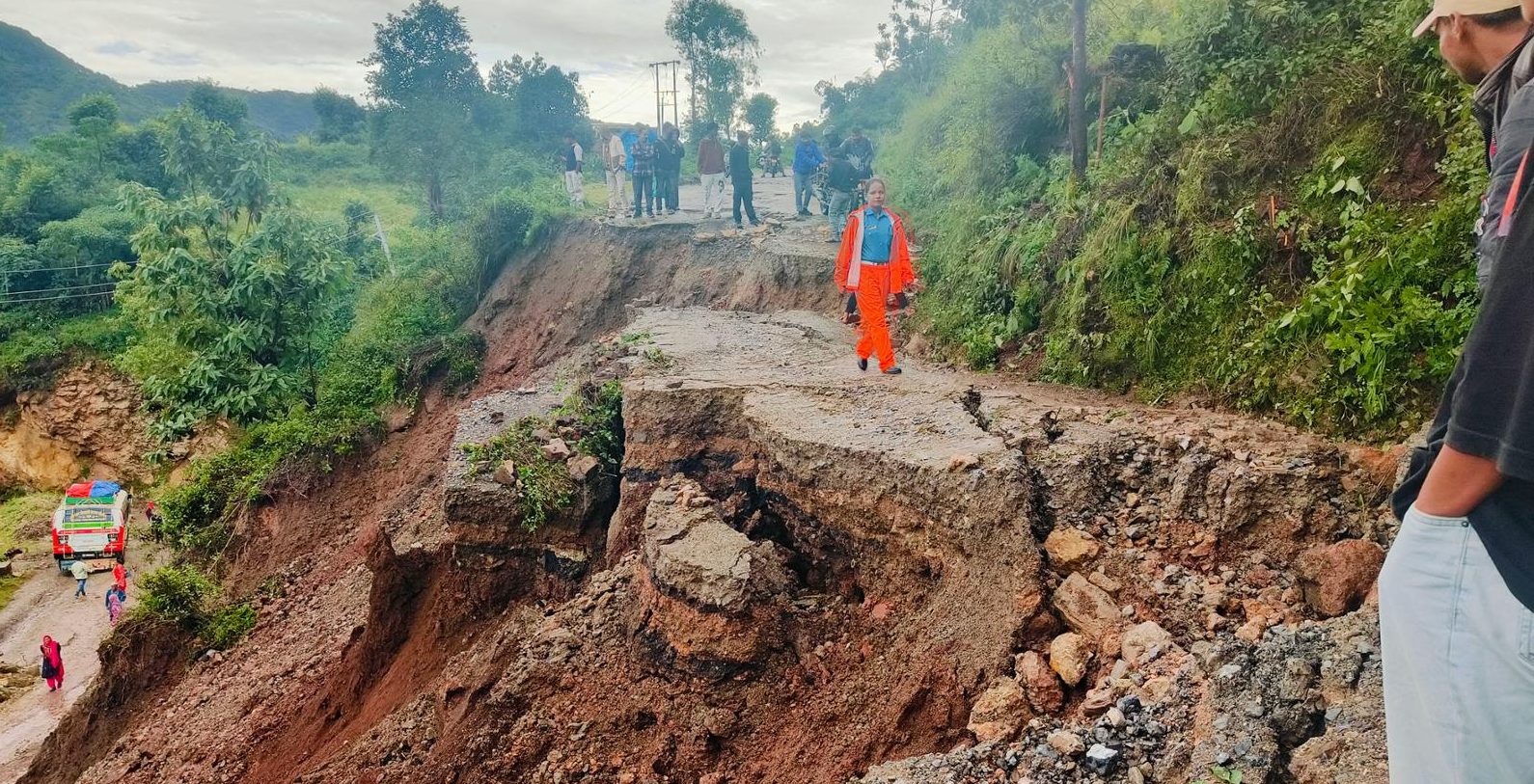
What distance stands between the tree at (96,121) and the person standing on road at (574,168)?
2166 centimetres

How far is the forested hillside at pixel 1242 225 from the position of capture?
4.72m

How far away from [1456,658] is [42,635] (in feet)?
75.2

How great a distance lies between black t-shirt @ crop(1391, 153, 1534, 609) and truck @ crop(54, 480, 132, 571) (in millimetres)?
23470

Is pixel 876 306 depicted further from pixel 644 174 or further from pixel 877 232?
pixel 644 174

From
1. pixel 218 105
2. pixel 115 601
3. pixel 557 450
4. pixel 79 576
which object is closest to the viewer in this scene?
pixel 557 450

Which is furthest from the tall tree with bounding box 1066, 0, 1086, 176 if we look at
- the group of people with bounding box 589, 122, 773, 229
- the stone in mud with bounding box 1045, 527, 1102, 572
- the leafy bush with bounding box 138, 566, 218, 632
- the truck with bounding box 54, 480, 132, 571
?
the truck with bounding box 54, 480, 132, 571

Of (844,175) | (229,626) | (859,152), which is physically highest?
(859,152)

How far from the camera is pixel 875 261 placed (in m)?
7.72

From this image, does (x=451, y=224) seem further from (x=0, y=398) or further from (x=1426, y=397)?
(x=1426, y=397)

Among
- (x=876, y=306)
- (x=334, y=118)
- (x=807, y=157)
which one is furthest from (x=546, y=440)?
(x=334, y=118)

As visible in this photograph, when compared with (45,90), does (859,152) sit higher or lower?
lower

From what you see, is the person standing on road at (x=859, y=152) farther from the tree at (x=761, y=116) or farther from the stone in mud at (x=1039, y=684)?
the tree at (x=761, y=116)

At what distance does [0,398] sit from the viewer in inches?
878

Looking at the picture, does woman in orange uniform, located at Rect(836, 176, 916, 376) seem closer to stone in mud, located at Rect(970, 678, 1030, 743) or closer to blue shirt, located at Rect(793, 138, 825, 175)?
stone in mud, located at Rect(970, 678, 1030, 743)
